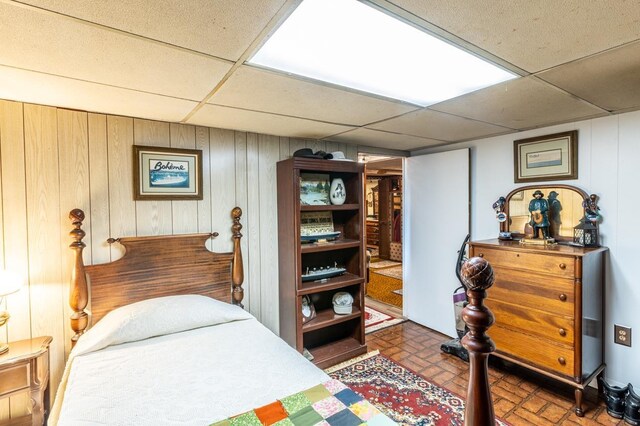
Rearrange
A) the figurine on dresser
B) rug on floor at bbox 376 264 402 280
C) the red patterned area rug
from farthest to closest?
rug on floor at bbox 376 264 402 280 < the figurine on dresser < the red patterned area rug

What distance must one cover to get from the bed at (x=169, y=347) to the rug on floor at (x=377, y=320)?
174cm

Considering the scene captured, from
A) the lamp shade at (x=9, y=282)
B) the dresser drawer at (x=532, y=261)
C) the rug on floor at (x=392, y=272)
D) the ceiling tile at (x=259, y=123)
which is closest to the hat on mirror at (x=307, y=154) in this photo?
the ceiling tile at (x=259, y=123)

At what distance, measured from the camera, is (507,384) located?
2426 mm

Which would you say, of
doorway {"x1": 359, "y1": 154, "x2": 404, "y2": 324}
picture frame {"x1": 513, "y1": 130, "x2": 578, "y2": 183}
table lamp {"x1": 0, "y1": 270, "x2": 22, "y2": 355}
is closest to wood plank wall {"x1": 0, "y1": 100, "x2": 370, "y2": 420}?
table lamp {"x1": 0, "y1": 270, "x2": 22, "y2": 355}

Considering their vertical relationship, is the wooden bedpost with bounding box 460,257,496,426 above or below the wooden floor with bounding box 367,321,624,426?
above

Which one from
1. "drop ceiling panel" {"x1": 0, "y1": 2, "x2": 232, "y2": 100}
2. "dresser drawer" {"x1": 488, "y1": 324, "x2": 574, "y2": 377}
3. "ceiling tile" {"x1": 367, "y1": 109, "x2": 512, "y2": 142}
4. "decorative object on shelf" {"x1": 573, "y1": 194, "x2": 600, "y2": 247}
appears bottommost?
"dresser drawer" {"x1": 488, "y1": 324, "x2": 574, "y2": 377}

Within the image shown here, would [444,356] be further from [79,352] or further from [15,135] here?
[15,135]

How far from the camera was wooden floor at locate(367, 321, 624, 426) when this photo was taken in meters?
2.05

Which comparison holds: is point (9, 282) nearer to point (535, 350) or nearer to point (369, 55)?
point (369, 55)

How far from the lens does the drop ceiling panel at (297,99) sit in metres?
1.53

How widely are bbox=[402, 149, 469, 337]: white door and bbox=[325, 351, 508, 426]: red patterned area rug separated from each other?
3.28 feet

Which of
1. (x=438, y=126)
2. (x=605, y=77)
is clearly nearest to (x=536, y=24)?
(x=605, y=77)

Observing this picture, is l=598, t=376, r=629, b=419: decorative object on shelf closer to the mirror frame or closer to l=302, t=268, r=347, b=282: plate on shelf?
the mirror frame

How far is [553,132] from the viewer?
2.54 metres
